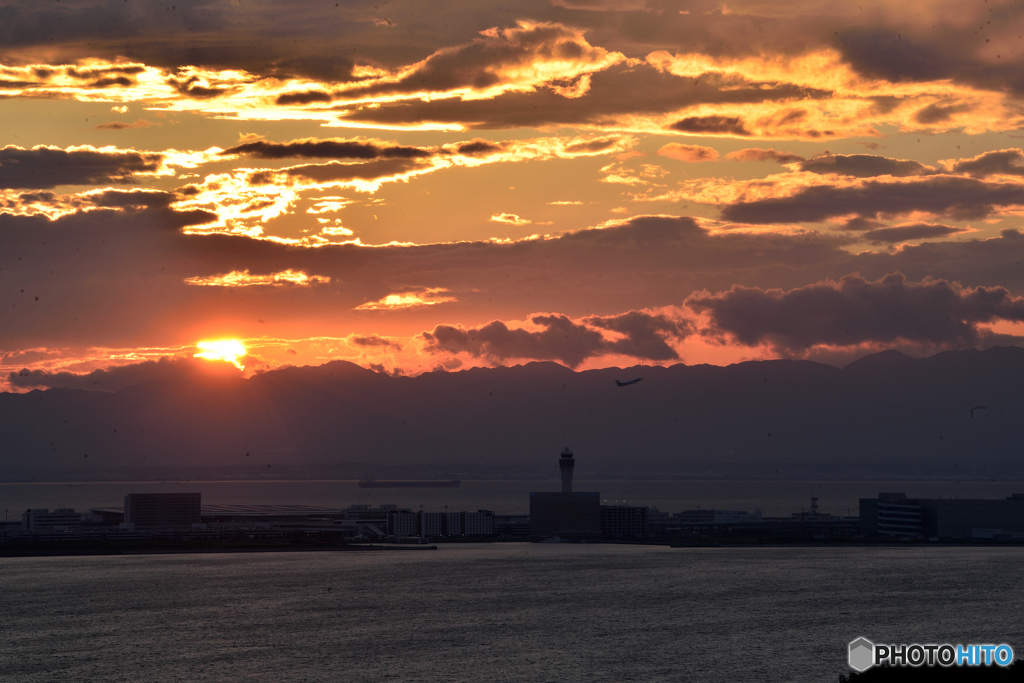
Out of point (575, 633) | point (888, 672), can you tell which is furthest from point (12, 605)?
point (888, 672)

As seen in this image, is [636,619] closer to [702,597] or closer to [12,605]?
[702,597]

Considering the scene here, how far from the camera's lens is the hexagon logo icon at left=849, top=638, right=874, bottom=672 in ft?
257

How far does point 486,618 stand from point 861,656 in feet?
132

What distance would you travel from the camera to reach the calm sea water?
86.2 m

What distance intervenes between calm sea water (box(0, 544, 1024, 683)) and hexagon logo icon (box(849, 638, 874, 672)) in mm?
1283

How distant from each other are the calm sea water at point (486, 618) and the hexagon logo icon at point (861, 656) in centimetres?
128

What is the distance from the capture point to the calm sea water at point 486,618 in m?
86.2

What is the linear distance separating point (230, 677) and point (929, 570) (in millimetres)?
117851

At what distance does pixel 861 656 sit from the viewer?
8462cm

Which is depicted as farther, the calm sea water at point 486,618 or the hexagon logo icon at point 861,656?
the calm sea water at point 486,618

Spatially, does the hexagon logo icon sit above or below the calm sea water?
above

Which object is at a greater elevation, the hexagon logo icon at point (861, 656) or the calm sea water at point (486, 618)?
the hexagon logo icon at point (861, 656)

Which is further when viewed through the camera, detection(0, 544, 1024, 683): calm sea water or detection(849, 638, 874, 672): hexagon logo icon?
detection(0, 544, 1024, 683): calm sea water

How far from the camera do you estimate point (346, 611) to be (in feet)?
388
